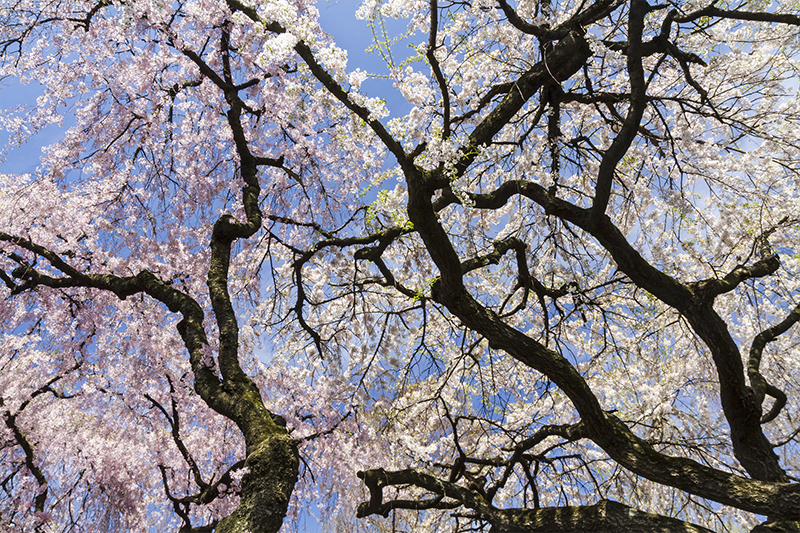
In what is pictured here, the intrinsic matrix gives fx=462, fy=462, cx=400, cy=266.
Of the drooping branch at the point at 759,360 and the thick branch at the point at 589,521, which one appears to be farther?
the drooping branch at the point at 759,360

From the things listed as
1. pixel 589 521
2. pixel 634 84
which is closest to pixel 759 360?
pixel 589 521

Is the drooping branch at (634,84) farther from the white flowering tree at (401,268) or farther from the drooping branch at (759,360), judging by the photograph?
the drooping branch at (759,360)

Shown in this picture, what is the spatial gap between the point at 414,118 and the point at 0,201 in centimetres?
501

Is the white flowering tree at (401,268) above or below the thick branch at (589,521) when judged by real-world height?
above

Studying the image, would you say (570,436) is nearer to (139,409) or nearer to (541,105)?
(541,105)

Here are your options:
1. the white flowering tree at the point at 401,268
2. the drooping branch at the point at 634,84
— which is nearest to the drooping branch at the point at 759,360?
the white flowering tree at the point at 401,268

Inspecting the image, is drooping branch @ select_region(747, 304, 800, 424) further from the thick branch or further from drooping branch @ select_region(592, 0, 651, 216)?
drooping branch @ select_region(592, 0, 651, 216)

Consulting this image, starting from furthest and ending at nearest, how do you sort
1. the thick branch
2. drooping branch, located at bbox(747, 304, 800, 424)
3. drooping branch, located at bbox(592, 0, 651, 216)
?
drooping branch, located at bbox(747, 304, 800, 424), drooping branch, located at bbox(592, 0, 651, 216), the thick branch

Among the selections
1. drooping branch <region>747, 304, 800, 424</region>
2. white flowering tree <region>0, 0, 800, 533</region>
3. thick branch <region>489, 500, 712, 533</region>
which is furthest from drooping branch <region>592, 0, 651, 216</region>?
drooping branch <region>747, 304, 800, 424</region>

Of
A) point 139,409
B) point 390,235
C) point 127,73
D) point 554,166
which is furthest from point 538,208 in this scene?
point 139,409

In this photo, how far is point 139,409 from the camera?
6816 mm

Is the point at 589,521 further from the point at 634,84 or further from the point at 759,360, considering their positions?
the point at 634,84

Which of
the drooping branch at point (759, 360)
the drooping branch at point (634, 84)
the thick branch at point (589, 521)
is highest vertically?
the drooping branch at point (634, 84)

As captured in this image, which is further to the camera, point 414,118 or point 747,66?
point 747,66
